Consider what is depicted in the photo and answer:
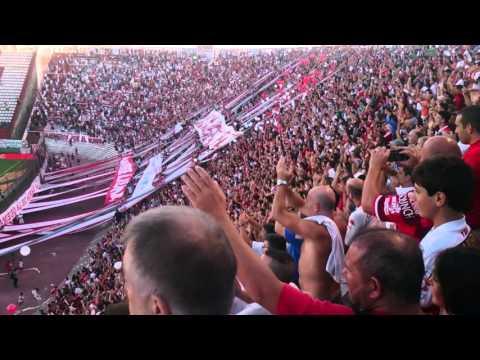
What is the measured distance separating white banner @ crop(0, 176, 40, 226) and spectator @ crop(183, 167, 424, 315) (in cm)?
225

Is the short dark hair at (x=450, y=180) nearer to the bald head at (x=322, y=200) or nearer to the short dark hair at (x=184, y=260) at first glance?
the bald head at (x=322, y=200)

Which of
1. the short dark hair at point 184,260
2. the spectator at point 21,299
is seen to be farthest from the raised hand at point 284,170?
the short dark hair at point 184,260

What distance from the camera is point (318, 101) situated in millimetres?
3273

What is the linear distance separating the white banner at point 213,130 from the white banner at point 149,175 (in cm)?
30

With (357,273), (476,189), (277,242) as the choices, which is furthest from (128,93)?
(357,273)

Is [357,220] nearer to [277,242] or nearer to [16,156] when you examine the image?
[277,242]

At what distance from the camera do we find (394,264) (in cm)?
146

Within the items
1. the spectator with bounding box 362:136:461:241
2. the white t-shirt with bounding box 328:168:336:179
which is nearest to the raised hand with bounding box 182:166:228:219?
the spectator with bounding box 362:136:461:241

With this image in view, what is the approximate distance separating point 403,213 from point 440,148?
37 centimetres

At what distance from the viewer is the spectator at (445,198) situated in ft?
6.79

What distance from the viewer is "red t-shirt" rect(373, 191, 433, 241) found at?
7.87ft
